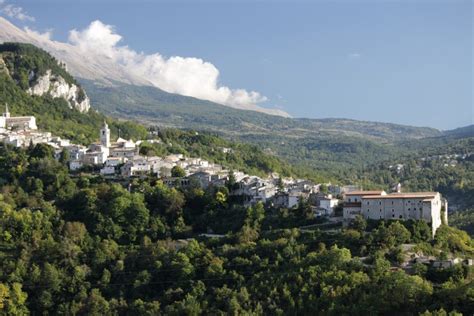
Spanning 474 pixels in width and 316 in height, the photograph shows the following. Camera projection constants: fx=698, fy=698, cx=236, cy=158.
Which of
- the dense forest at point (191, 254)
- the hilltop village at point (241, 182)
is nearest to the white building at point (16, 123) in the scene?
the hilltop village at point (241, 182)

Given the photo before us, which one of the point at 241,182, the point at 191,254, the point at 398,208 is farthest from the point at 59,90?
the point at 398,208

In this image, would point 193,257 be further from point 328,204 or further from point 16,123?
point 16,123

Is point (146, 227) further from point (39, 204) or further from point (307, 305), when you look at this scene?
point (307, 305)

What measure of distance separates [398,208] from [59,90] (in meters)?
60.3

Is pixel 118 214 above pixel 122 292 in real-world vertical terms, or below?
above

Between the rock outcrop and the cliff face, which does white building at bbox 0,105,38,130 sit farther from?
the rock outcrop

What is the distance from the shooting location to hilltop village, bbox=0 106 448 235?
41.4 meters

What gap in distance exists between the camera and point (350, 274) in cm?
3538

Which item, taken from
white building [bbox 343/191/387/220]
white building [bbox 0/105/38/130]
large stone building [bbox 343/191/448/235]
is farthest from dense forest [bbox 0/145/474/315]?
white building [bbox 0/105/38/130]

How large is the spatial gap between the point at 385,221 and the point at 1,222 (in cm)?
2415

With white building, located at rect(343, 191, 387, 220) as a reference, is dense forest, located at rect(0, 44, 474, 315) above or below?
below

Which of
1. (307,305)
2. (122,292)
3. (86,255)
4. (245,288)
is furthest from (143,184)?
(307,305)

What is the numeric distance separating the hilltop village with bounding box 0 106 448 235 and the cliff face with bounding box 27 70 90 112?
18.3 meters

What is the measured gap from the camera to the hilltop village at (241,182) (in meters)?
41.4
